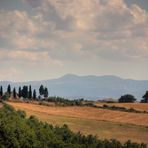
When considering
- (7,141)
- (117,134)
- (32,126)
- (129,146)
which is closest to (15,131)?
(7,141)

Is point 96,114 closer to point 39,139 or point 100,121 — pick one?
point 100,121

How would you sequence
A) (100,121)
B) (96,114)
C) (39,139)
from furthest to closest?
(96,114), (100,121), (39,139)

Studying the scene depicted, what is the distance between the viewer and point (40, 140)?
274 ft

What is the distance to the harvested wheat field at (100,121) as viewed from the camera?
112 m

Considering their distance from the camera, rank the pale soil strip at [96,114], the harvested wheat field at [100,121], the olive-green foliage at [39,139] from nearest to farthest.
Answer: the olive-green foliage at [39,139] < the harvested wheat field at [100,121] < the pale soil strip at [96,114]

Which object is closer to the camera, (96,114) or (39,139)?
(39,139)

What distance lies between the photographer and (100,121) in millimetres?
132875

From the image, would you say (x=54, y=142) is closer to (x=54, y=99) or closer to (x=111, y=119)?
(x=111, y=119)

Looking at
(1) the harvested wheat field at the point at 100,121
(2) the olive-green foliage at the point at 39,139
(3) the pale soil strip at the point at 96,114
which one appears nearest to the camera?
(2) the olive-green foliage at the point at 39,139

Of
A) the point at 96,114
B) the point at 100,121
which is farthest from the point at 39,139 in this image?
the point at 96,114

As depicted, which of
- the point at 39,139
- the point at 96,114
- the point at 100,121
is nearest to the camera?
the point at 39,139

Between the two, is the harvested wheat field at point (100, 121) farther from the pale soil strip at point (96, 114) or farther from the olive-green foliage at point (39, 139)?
the olive-green foliage at point (39, 139)

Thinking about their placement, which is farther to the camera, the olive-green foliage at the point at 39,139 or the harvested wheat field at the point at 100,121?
the harvested wheat field at the point at 100,121

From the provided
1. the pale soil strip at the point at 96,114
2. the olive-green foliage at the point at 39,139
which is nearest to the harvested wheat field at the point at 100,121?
the pale soil strip at the point at 96,114
